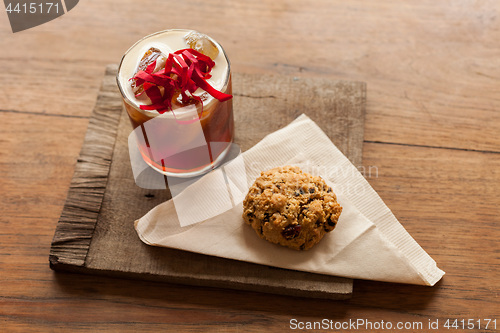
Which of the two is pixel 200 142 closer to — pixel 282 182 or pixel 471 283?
pixel 282 182

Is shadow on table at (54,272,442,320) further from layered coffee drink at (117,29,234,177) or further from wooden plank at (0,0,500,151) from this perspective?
wooden plank at (0,0,500,151)

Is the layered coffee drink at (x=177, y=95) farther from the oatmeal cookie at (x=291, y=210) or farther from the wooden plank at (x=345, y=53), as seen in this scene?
the wooden plank at (x=345, y=53)

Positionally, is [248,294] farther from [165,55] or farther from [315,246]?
[165,55]

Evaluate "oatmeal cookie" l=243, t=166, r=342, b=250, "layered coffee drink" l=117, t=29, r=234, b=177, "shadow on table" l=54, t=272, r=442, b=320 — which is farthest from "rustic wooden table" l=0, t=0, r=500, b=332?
"layered coffee drink" l=117, t=29, r=234, b=177

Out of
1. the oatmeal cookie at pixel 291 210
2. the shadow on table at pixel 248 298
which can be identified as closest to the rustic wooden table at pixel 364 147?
the shadow on table at pixel 248 298

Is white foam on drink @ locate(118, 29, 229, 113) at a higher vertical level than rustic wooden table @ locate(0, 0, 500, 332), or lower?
higher

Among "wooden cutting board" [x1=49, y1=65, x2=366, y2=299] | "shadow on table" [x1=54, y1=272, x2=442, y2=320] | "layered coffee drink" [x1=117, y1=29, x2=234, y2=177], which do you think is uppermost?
"layered coffee drink" [x1=117, y1=29, x2=234, y2=177]

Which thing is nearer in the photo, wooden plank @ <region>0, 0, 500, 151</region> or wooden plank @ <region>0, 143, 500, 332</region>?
wooden plank @ <region>0, 143, 500, 332</region>
